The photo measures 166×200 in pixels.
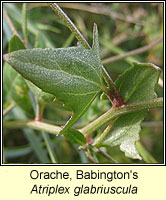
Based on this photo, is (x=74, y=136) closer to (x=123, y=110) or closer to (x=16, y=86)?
(x=123, y=110)

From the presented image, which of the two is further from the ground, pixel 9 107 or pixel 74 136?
pixel 9 107

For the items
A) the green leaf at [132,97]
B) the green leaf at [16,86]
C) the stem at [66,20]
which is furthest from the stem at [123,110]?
the green leaf at [16,86]

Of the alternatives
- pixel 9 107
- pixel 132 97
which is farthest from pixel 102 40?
pixel 132 97

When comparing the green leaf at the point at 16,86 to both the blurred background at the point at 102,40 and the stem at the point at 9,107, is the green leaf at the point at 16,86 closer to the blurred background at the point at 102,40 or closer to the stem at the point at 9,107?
the stem at the point at 9,107

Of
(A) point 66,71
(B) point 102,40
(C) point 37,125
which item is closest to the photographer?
(A) point 66,71

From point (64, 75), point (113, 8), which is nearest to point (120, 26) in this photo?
point (113, 8)

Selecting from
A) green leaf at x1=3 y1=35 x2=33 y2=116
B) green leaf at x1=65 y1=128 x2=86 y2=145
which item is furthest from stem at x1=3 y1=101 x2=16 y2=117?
green leaf at x1=65 y1=128 x2=86 y2=145

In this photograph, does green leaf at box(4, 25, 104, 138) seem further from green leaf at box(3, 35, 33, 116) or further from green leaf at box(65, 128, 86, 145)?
green leaf at box(3, 35, 33, 116)
